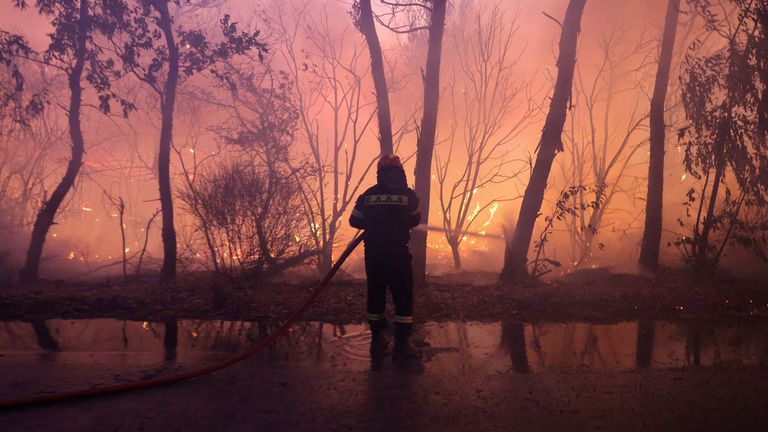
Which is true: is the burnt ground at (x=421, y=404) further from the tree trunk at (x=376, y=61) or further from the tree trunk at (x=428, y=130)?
the tree trunk at (x=376, y=61)

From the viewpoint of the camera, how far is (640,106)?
19953 mm

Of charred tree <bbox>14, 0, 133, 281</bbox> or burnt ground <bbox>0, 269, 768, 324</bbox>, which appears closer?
burnt ground <bbox>0, 269, 768, 324</bbox>

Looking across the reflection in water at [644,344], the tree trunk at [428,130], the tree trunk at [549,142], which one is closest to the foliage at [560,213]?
the tree trunk at [549,142]

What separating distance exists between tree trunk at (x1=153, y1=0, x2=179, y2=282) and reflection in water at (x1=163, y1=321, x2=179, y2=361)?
4.23 m

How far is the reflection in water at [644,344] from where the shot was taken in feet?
13.4

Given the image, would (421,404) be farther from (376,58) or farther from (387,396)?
(376,58)

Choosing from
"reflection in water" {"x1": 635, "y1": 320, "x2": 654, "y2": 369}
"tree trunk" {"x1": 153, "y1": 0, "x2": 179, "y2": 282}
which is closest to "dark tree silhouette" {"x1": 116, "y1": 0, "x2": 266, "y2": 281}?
"tree trunk" {"x1": 153, "y1": 0, "x2": 179, "y2": 282}

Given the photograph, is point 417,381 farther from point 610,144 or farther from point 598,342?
point 610,144

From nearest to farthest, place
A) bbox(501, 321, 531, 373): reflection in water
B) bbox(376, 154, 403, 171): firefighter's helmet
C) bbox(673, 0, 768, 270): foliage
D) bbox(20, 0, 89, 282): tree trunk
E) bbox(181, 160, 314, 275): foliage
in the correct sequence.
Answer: bbox(501, 321, 531, 373): reflection in water → bbox(376, 154, 403, 171): firefighter's helmet → bbox(673, 0, 768, 270): foliage → bbox(181, 160, 314, 275): foliage → bbox(20, 0, 89, 282): tree trunk

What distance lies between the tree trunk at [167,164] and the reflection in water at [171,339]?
423 centimetres

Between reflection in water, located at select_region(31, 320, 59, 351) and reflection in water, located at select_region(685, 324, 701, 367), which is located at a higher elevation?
reflection in water, located at select_region(31, 320, 59, 351)

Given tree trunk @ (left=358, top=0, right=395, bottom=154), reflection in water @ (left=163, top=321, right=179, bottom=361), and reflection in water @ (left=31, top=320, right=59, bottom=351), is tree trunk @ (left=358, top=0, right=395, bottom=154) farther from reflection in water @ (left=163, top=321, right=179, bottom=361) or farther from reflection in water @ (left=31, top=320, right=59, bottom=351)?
reflection in water @ (left=31, top=320, right=59, bottom=351)

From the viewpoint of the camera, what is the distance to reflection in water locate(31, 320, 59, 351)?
438cm

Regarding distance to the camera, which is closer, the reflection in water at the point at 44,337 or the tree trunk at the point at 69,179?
the reflection in water at the point at 44,337
